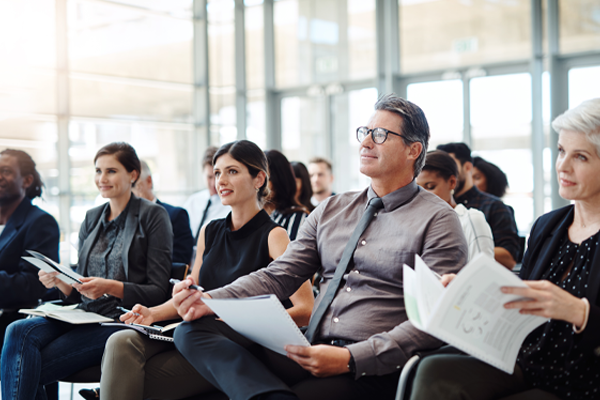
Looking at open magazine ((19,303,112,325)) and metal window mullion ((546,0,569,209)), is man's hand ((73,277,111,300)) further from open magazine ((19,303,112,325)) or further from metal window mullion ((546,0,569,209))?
metal window mullion ((546,0,569,209))

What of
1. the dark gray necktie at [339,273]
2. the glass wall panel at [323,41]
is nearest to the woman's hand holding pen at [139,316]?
the dark gray necktie at [339,273]

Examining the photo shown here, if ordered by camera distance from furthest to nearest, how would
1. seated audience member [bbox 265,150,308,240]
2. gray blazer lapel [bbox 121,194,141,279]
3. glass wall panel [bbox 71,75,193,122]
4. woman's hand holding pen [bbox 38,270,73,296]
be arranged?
1. glass wall panel [bbox 71,75,193,122]
2. seated audience member [bbox 265,150,308,240]
3. gray blazer lapel [bbox 121,194,141,279]
4. woman's hand holding pen [bbox 38,270,73,296]

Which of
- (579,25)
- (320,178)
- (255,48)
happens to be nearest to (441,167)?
Answer: (320,178)

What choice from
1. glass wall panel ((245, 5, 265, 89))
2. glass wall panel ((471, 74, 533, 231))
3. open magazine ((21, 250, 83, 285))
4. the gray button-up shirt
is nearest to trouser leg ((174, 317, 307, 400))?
the gray button-up shirt

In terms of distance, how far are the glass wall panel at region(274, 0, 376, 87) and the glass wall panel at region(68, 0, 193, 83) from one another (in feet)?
4.74

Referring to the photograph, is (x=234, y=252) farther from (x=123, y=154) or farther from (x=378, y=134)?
(x=123, y=154)

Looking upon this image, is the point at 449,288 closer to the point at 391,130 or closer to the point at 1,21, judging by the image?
the point at 391,130

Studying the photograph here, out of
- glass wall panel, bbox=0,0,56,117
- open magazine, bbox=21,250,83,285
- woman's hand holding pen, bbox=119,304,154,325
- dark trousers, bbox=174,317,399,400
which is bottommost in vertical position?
dark trousers, bbox=174,317,399,400

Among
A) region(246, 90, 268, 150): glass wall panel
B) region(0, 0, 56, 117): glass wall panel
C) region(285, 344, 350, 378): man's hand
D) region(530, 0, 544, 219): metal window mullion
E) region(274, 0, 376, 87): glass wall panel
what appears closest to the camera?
region(285, 344, 350, 378): man's hand

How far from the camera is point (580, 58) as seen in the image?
654 centimetres

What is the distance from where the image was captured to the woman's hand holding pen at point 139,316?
81.9 inches

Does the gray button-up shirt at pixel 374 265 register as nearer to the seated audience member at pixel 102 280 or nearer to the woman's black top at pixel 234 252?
the woman's black top at pixel 234 252

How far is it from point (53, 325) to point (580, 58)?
6296 millimetres

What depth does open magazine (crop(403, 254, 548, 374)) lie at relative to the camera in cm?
124
